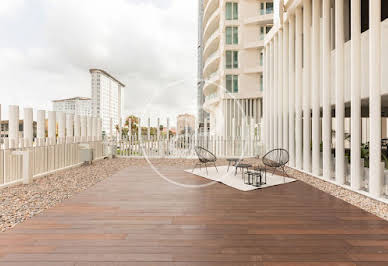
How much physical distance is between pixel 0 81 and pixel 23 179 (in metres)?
2.86

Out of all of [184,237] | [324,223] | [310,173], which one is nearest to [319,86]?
[310,173]

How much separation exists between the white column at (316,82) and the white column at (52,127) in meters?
8.03

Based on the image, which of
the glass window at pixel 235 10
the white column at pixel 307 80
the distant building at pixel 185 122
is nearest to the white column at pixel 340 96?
the white column at pixel 307 80

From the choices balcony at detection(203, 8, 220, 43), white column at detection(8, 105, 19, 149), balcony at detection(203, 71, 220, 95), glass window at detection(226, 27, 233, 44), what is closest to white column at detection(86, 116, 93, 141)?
white column at detection(8, 105, 19, 149)

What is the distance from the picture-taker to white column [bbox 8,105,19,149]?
550 centimetres

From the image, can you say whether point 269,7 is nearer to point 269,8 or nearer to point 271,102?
point 269,8

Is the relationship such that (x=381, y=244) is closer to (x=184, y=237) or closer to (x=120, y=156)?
(x=184, y=237)

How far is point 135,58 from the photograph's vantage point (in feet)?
34.9

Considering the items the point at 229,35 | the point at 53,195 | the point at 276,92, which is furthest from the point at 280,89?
the point at 229,35

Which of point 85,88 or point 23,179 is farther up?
point 85,88

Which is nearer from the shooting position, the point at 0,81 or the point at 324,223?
the point at 324,223

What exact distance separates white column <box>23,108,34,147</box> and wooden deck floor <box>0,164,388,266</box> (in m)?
2.83

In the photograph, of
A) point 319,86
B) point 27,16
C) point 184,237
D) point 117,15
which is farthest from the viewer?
point 117,15

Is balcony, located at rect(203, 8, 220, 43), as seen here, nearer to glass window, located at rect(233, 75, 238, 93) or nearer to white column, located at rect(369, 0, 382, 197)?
glass window, located at rect(233, 75, 238, 93)
